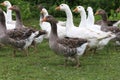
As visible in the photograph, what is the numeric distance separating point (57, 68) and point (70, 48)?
0.56 meters

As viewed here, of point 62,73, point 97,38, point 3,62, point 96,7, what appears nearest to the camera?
point 62,73

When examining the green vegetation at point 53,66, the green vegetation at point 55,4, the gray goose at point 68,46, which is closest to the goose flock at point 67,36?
the gray goose at point 68,46

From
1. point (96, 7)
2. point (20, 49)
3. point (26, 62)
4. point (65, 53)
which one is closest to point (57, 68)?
point (65, 53)

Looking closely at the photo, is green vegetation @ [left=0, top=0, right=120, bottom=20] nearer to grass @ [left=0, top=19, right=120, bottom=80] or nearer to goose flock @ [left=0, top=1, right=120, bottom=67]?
goose flock @ [left=0, top=1, right=120, bottom=67]

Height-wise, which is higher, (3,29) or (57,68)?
(3,29)

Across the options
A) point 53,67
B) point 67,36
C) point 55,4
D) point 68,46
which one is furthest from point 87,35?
point 55,4

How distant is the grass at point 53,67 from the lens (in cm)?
961

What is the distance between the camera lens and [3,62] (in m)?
11.2

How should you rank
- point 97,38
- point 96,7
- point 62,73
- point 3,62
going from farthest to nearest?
1. point 96,7
2. point 97,38
3. point 3,62
4. point 62,73

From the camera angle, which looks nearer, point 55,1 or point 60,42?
point 60,42

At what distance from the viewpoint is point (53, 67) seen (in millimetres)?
10578

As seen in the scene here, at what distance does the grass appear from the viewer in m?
9.61

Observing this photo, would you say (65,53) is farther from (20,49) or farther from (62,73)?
(20,49)

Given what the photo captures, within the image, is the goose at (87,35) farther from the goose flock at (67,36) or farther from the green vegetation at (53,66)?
the green vegetation at (53,66)
